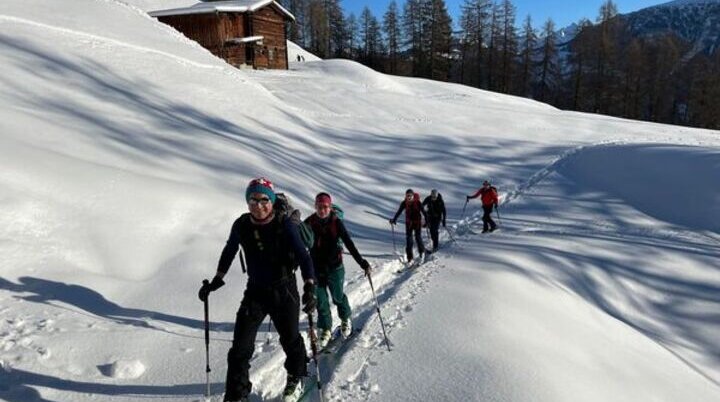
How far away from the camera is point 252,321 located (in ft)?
14.3

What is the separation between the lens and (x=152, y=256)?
7.78 meters

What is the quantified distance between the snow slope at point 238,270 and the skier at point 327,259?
0.43m

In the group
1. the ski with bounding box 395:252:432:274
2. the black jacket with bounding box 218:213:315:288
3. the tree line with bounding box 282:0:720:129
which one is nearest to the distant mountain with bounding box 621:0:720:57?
the tree line with bounding box 282:0:720:129

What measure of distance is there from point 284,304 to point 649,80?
70.4 meters

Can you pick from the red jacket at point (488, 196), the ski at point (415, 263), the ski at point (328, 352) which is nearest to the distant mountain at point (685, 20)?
the red jacket at point (488, 196)

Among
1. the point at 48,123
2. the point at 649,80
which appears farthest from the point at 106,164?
the point at 649,80

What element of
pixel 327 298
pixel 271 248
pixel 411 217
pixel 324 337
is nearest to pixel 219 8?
pixel 411 217

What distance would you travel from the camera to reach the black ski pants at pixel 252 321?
14.3ft

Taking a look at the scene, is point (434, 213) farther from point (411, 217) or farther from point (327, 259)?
point (327, 259)

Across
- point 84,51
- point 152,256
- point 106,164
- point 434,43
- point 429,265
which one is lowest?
point 429,265

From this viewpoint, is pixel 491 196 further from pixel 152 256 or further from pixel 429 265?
pixel 152 256

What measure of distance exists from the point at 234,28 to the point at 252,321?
39492 millimetres

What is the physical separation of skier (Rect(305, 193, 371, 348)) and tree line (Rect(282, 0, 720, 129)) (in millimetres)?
60514

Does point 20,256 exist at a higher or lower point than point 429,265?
higher
